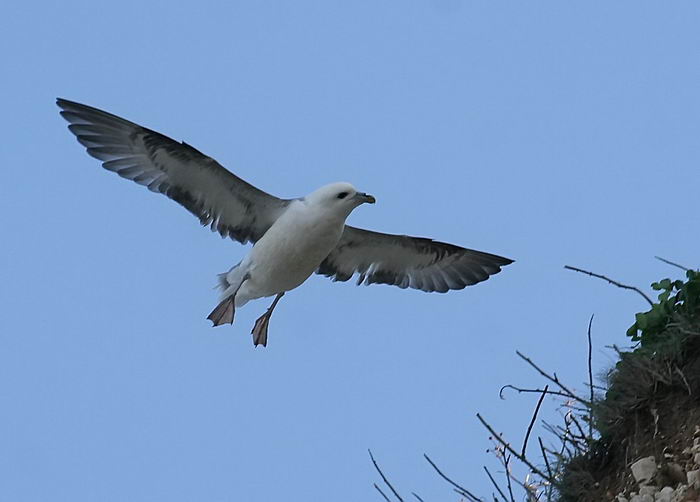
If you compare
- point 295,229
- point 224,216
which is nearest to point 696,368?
point 295,229

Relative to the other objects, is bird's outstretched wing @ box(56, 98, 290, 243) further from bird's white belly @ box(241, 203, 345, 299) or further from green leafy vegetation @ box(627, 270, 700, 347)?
green leafy vegetation @ box(627, 270, 700, 347)

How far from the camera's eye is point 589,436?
23.0ft

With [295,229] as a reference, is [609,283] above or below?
below

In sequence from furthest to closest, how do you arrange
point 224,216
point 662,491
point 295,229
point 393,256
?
point 393,256, point 224,216, point 295,229, point 662,491

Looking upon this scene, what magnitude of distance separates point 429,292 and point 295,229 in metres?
2.27

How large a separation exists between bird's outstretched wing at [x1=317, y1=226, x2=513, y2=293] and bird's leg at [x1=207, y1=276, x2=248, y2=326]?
1.13 m

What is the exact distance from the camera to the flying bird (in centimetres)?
1050

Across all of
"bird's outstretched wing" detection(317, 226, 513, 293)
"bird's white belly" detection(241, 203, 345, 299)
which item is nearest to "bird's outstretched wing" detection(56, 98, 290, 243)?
"bird's white belly" detection(241, 203, 345, 299)

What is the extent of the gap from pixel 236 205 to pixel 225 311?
3.11 ft

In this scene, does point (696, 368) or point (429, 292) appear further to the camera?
point (429, 292)

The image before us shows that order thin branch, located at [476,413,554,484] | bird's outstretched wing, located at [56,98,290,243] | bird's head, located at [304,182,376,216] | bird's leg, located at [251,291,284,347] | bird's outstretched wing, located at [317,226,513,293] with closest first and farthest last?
thin branch, located at [476,413,554,484], bird's head, located at [304,182,376,216], bird's outstretched wing, located at [56,98,290,243], bird's outstretched wing, located at [317,226,513,293], bird's leg, located at [251,291,284,347]

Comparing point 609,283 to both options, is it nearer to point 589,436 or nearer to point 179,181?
point 589,436

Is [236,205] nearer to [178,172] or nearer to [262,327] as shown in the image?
[178,172]

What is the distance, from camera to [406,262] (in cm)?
1224
